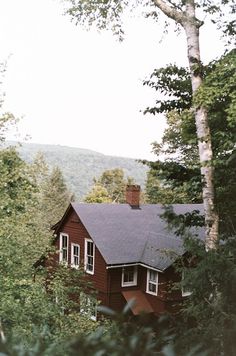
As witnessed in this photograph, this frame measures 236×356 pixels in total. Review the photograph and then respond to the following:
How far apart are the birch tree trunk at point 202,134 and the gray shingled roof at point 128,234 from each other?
8165mm

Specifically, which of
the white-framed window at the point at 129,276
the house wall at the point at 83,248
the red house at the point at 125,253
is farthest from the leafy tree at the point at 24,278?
the white-framed window at the point at 129,276

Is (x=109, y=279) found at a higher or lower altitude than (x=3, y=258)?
lower

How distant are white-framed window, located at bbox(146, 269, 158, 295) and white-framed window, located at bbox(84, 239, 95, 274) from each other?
2504 millimetres

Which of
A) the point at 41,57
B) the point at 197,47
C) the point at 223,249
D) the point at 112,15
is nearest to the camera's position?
the point at 223,249

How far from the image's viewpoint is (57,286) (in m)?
9.36

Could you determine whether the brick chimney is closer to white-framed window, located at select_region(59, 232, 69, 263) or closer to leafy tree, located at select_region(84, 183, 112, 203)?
white-framed window, located at select_region(59, 232, 69, 263)

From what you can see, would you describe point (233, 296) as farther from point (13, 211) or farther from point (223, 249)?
point (13, 211)

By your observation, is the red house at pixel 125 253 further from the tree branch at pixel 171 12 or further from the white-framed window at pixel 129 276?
the tree branch at pixel 171 12

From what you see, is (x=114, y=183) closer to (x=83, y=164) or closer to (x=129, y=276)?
(x=129, y=276)

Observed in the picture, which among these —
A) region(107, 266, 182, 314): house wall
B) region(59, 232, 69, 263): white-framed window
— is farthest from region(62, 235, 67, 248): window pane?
region(107, 266, 182, 314): house wall

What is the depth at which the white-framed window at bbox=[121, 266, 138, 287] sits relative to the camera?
17.4m

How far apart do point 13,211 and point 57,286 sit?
219 centimetres

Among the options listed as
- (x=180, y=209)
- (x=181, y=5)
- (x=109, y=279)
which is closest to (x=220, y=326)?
(x=181, y=5)

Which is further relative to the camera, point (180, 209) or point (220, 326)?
point (180, 209)
